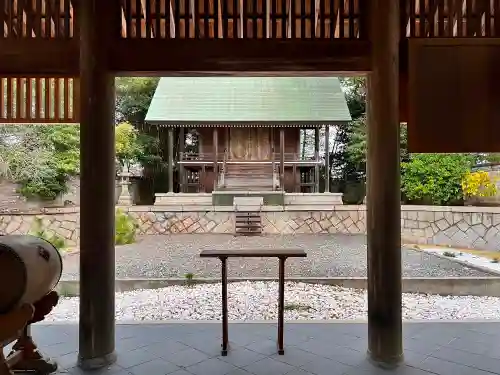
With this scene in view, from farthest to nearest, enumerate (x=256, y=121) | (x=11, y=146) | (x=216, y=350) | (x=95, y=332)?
(x=256, y=121) → (x=11, y=146) → (x=216, y=350) → (x=95, y=332)

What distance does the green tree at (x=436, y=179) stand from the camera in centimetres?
978

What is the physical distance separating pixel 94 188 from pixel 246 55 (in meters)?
1.19

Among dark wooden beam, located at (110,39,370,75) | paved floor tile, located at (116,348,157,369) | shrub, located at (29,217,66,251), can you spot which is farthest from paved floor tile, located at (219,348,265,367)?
shrub, located at (29,217,66,251)

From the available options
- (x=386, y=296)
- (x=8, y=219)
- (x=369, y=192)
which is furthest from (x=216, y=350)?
(x=8, y=219)

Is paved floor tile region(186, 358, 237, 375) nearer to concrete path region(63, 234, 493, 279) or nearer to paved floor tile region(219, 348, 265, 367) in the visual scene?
paved floor tile region(219, 348, 265, 367)

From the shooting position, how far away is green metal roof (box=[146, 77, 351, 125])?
1154cm

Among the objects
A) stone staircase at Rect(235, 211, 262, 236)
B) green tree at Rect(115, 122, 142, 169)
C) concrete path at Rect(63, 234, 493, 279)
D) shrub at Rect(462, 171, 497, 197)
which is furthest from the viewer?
green tree at Rect(115, 122, 142, 169)

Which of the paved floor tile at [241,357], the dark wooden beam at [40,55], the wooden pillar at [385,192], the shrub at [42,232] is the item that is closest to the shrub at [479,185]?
the wooden pillar at [385,192]

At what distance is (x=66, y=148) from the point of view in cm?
1011

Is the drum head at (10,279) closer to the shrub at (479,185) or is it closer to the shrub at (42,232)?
the shrub at (42,232)

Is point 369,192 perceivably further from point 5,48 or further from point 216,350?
point 5,48

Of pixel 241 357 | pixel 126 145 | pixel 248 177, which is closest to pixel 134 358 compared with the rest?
pixel 241 357

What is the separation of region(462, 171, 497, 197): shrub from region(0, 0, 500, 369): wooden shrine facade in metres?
7.51

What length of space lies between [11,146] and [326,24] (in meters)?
8.78
